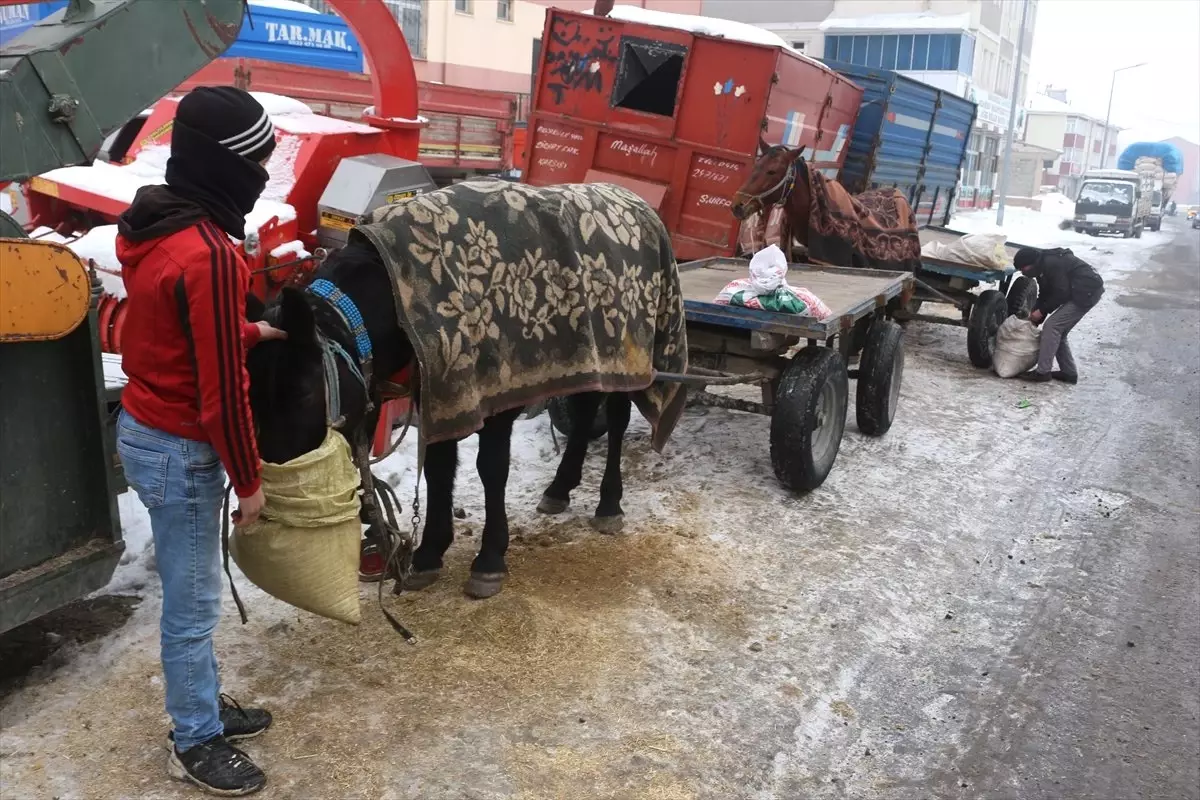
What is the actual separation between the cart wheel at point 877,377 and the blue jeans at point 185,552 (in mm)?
4676

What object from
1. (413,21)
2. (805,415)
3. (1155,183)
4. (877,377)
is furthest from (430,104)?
(1155,183)

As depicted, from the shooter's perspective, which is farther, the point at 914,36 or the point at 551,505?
the point at 914,36

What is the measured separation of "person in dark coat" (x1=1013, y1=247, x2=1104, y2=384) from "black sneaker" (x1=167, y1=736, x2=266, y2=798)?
7.75 meters

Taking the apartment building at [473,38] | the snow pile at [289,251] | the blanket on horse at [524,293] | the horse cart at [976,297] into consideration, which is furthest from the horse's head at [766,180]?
the apartment building at [473,38]

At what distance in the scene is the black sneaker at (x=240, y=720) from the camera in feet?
9.82

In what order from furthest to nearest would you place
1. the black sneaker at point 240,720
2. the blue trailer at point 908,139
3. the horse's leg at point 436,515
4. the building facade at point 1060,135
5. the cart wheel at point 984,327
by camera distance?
the building facade at point 1060,135
the blue trailer at point 908,139
the cart wheel at point 984,327
the horse's leg at point 436,515
the black sneaker at point 240,720

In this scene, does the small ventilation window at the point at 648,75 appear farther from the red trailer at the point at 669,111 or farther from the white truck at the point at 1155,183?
the white truck at the point at 1155,183

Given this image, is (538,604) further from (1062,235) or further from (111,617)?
(1062,235)

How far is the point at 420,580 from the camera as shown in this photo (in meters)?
4.06

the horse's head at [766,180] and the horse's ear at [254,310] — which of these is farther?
the horse's head at [766,180]

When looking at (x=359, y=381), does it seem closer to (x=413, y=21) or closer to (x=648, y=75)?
(x=648, y=75)

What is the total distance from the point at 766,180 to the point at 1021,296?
13.1 feet

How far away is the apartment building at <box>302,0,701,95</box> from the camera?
23516 millimetres

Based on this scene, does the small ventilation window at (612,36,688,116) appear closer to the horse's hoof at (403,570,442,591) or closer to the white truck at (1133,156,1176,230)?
the horse's hoof at (403,570,442,591)
